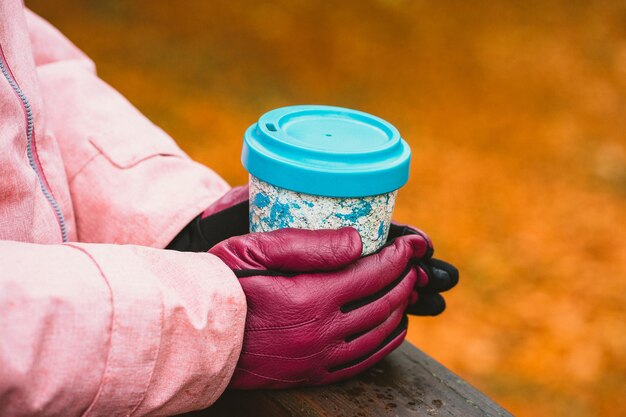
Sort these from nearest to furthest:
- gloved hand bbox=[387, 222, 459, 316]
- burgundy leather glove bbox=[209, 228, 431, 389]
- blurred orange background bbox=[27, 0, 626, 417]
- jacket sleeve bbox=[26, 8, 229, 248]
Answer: burgundy leather glove bbox=[209, 228, 431, 389]
gloved hand bbox=[387, 222, 459, 316]
jacket sleeve bbox=[26, 8, 229, 248]
blurred orange background bbox=[27, 0, 626, 417]

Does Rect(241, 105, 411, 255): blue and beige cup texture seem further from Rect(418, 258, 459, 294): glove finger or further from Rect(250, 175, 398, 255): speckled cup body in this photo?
Rect(418, 258, 459, 294): glove finger

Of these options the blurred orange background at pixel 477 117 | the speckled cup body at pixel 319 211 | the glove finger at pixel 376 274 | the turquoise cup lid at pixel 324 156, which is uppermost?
the turquoise cup lid at pixel 324 156

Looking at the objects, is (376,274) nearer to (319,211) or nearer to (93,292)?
(319,211)

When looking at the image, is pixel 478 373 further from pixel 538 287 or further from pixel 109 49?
pixel 109 49

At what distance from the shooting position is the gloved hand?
1.25 metres

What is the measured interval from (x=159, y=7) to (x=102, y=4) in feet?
1.78

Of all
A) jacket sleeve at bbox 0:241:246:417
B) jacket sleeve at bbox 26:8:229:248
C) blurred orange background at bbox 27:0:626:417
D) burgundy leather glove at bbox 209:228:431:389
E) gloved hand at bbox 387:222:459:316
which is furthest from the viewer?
blurred orange background at bbox 27:0:626:417

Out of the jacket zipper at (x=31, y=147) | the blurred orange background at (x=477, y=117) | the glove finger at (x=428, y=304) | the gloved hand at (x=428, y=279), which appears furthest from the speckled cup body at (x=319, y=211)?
the blurred orange background at (x=477, y=117)

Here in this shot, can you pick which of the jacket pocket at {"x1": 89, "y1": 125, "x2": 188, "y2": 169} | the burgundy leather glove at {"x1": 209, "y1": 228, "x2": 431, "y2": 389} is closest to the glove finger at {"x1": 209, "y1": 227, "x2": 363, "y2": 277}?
the burgundy leather glove at {"x1": 209, "y1": 228, "x2": 431, "y2": 389}

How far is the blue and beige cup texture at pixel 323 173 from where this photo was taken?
103cm

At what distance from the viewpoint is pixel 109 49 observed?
17.4ft

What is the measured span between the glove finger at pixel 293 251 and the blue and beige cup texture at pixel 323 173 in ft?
0.15

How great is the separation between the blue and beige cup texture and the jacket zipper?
37 cm

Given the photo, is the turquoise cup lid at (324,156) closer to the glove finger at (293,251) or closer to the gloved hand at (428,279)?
the glove finger at (293,251)
